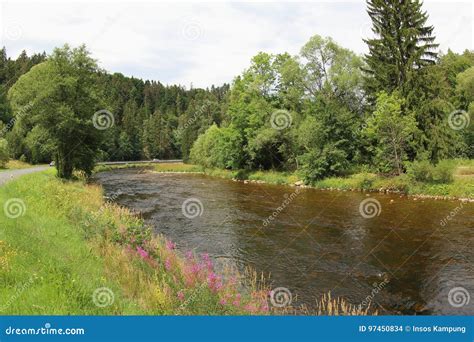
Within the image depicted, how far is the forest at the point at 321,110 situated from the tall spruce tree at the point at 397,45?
0.33ft

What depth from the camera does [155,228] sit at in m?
20.8

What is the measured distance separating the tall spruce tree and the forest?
101 mm

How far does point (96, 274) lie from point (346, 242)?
12.0 meters

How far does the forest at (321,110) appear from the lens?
29.6 metres

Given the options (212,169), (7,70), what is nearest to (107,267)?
(212,169)

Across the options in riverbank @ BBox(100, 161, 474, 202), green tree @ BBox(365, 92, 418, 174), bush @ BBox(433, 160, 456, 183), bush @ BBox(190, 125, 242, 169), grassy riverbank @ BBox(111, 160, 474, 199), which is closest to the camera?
riverbank @ BBox(100, 161, 474, 202)

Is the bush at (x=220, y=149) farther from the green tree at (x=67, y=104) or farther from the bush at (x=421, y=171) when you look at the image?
the bush at (x=421, y=171)

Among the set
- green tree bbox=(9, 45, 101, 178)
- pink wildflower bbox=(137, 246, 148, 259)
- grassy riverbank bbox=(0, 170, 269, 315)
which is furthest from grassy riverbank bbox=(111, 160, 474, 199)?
pink wildflower bbox=(137, 246, 148, 259)

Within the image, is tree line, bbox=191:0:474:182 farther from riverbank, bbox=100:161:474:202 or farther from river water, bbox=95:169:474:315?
river water, bbox=95:169:474:315

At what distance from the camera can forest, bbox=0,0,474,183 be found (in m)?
29.6

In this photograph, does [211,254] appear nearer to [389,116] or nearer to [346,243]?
[346,243]

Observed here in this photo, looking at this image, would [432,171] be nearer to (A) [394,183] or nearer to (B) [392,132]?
(A) [394,183]

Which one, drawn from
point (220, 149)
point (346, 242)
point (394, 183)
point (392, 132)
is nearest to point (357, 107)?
point (392, 132)

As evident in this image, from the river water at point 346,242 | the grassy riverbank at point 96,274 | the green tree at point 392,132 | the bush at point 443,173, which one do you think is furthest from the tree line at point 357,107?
the grassy riverbank at point 96,274
